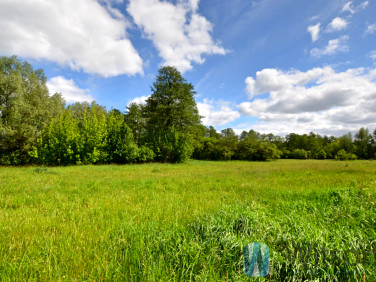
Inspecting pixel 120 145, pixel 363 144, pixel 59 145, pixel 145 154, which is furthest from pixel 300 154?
pixel 59 145

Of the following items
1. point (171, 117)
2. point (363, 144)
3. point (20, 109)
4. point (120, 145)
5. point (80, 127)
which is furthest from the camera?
point (363, 144)

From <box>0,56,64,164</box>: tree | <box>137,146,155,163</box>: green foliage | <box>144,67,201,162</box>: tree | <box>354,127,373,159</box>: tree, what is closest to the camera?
<box>0,56,64,164</box>: tree

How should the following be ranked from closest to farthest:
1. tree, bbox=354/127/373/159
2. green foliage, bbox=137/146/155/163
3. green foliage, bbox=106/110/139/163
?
green foliage, bbox=106/110/139/163 < green foliage, bbox=137/146/155/163 < tree, bbox=354/127/373/159

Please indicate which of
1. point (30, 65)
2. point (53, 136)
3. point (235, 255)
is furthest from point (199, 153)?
point (235, 255)

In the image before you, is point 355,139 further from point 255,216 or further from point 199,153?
point 255,216

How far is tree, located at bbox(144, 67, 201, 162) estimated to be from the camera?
31.2 m

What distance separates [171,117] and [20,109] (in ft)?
73.6

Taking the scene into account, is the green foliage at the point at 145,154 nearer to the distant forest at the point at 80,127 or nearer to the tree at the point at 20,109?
the distant forest at the point at 80,127

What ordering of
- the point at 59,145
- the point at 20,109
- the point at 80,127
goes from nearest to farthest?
the point at 20,109, the point at 59,145, the point at 80,127

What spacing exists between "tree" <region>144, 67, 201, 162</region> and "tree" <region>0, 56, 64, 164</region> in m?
16.7

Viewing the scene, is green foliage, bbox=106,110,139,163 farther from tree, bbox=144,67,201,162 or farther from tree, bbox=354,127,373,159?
tree, bbox=354,127,373,159

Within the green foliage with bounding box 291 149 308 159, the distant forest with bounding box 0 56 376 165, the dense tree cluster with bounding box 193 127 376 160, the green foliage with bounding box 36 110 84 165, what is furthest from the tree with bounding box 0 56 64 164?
the green foliage with bounding box 291 149 308 159

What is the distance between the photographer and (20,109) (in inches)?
830

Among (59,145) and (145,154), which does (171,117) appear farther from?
(59,145)
